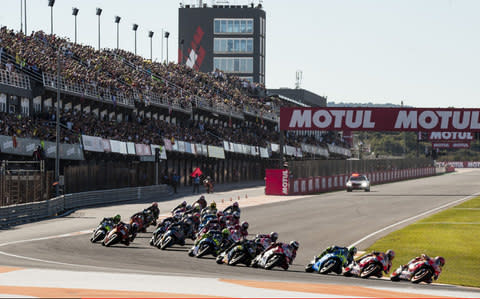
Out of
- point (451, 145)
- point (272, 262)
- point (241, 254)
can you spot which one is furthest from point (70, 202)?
point (451, 145)

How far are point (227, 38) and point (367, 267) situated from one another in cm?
10659

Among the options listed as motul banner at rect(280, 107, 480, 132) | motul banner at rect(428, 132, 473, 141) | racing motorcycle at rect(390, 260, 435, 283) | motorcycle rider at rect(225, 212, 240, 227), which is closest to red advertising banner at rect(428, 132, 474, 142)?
motul banner at rect(428, 132, 473, 141)

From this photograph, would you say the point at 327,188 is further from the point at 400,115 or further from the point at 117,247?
the point at 117,247

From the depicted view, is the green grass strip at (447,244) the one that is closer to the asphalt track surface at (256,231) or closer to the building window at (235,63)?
the asphalt track surface at (256,231)

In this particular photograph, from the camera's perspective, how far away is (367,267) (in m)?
20.1

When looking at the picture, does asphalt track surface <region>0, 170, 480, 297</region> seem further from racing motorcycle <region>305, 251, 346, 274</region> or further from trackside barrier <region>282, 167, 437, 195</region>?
trackside barrier <region>282, 167, 437, 195</region>

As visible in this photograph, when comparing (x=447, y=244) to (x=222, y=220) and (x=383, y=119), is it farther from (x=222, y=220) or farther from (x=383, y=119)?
(x=383, y=119)

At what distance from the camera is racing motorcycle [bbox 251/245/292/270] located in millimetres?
21297

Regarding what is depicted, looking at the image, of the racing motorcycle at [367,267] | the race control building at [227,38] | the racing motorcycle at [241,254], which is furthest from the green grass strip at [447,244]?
the race control building at [227,38]

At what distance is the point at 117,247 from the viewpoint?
26016 millimetres

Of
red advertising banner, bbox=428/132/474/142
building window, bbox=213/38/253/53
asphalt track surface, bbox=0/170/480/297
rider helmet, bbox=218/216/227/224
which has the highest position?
building window, bbox=213/38/253/53

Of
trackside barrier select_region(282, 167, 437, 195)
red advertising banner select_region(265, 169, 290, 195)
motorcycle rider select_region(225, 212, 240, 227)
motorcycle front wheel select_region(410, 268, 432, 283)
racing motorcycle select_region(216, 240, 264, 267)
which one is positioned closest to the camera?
motorcycle front wheel select_region(410, 268, 432, 283)

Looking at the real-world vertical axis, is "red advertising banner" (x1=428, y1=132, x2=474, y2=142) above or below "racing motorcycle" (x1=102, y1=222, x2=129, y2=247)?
above

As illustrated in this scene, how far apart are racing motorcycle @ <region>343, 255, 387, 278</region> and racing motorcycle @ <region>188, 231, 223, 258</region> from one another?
4531mm
